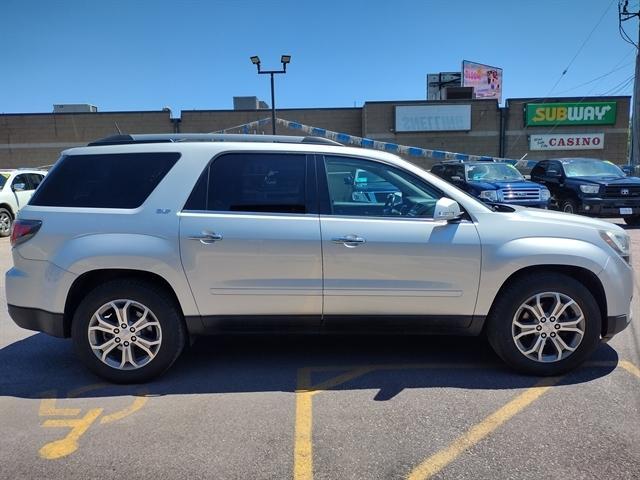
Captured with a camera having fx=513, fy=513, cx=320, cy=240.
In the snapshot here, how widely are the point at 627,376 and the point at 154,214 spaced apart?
378cm

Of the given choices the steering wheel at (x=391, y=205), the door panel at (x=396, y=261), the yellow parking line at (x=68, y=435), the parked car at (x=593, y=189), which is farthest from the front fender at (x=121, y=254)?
the parked car at (x=593, y=189)

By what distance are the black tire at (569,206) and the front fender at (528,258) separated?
1050 cm

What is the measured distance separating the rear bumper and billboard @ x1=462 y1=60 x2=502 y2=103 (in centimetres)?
3985

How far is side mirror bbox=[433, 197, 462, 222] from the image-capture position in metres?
3.61

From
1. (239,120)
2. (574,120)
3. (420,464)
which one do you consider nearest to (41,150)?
(239,120)

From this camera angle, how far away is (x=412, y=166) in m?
3.98

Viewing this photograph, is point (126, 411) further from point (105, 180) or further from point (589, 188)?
point (589, 188)

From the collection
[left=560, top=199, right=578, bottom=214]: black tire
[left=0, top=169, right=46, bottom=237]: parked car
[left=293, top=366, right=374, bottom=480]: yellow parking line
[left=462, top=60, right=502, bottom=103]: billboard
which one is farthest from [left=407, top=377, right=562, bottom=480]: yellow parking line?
[left=462, top=60, right=502, bottom=103]: billboard

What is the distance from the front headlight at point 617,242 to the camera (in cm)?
388

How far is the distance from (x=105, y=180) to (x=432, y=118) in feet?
92.9

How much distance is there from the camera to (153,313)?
12.3 feet

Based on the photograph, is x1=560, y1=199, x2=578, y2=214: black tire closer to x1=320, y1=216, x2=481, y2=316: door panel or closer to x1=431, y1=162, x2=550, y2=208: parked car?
x1=431, y1=162, x2=550, y2=208: parked car

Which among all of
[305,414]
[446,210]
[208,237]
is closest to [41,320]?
[208,237]

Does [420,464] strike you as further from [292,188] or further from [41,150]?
[41,150]
